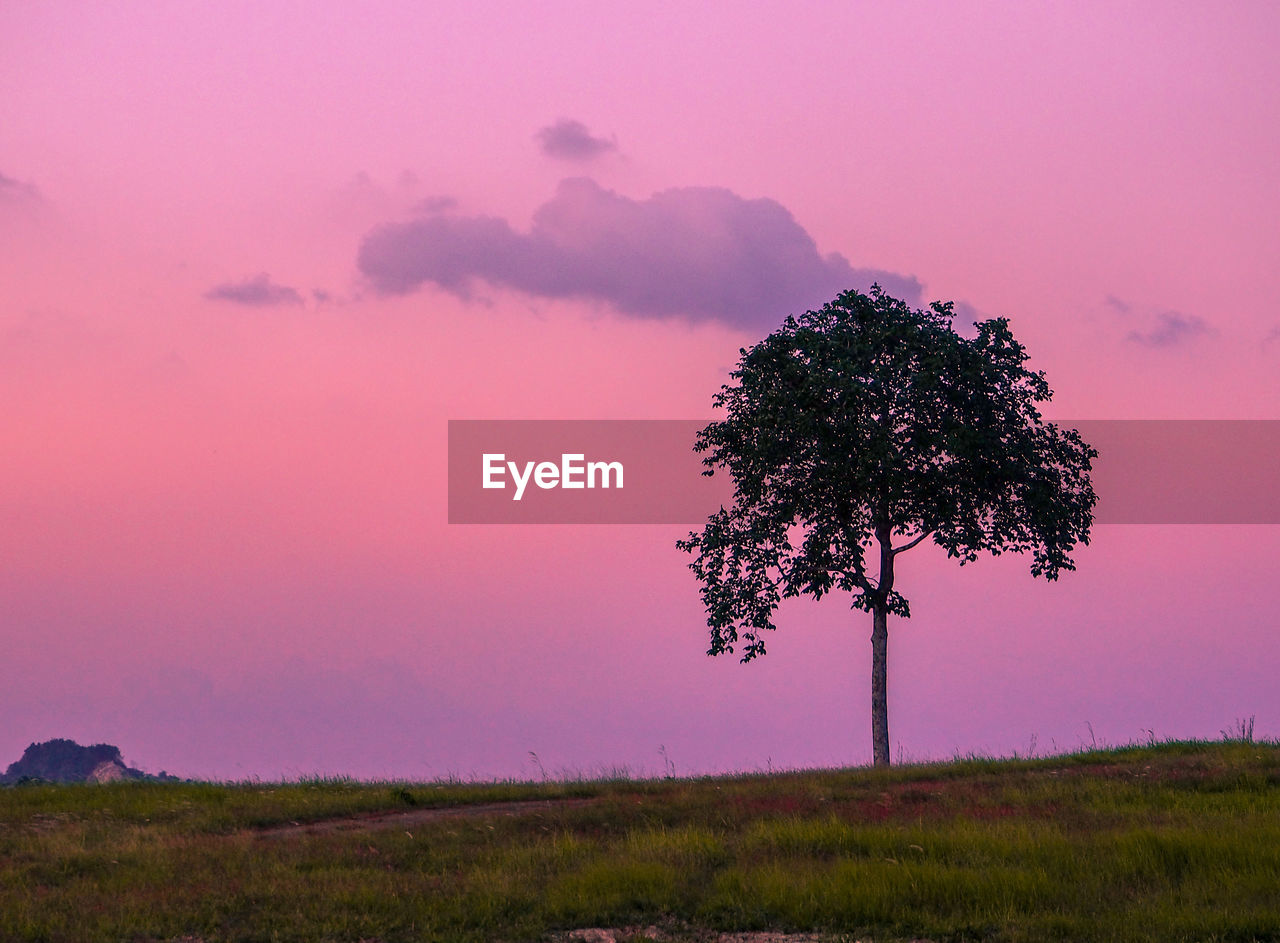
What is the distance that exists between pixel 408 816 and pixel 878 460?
1621 centimetres

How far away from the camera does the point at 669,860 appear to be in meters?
16.9

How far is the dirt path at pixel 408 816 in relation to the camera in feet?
68.1

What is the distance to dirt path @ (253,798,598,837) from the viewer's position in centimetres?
2077

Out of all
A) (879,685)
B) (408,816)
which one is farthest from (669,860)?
(879,685)

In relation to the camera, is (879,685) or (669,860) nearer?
(669,860)

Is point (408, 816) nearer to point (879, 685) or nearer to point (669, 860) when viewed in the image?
point (669, 860)

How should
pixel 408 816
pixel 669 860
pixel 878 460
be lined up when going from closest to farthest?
pixel 669 860
pixel 408 816
pixel 878 460

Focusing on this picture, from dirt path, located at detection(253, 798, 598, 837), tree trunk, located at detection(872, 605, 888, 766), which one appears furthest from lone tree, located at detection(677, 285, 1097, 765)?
dirt path, located at detection(253, 798, 598, 837)

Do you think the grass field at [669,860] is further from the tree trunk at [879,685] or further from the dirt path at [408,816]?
the tree trunk at [879,685]

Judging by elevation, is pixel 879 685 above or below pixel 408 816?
above

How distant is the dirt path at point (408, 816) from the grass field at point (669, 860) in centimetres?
10

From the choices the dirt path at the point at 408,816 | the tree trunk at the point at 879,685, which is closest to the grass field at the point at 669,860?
the dirt path at the point at 408,816

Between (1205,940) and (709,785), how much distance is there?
13.2 meters

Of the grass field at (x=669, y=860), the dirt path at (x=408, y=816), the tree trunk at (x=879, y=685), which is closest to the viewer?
the grass field at (x=669, y=860)
